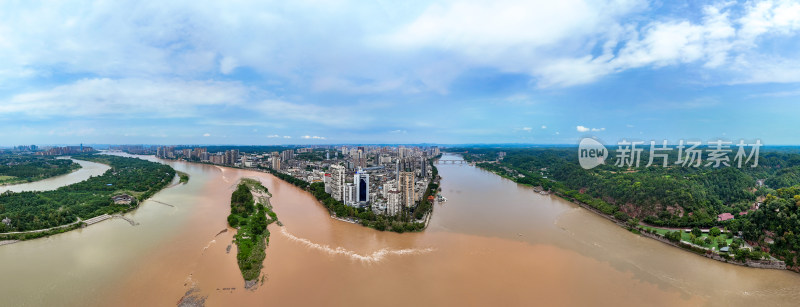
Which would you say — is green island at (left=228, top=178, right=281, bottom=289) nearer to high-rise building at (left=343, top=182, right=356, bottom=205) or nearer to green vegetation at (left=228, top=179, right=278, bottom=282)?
green vegetation at (left=228, top=179, right=278, bottom=282)

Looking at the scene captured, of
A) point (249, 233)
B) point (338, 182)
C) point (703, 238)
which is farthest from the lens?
point (338, 182)

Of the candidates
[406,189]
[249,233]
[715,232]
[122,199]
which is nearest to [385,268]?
[249,233]

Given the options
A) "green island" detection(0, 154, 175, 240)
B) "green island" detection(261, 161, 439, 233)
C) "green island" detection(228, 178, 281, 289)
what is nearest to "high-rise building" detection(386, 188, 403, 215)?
"green island" detection(261, 161, 439, 233)

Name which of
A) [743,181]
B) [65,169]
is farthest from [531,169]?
[65,169]

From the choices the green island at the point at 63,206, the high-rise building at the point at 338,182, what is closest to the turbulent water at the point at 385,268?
the green island at the point at 63,206

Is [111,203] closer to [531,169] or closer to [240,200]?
[240,200]

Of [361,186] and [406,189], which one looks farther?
[361,186]

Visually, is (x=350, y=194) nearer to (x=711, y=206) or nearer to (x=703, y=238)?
(x=703, y=238)
